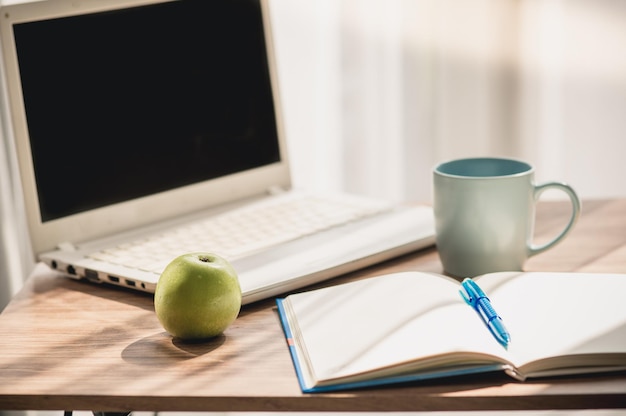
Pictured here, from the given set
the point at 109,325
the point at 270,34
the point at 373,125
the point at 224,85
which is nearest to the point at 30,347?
the point at 109,325

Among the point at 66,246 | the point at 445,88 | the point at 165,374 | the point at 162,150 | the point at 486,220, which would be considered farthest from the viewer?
the point at 445,88

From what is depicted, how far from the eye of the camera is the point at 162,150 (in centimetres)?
112

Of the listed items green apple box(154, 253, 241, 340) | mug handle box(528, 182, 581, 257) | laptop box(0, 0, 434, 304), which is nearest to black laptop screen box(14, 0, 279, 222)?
laptop box(0, 0, 434, 304)

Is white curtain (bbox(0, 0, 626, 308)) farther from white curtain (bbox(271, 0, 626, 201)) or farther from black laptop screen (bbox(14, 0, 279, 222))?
black laptop screen (bbox(14, 0, 279, 222))

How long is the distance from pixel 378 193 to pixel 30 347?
3.87ft

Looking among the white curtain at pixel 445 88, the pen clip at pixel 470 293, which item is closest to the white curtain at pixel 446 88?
the white curtain at pixel 445 88

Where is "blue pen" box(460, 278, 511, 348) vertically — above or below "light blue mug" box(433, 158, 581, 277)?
below

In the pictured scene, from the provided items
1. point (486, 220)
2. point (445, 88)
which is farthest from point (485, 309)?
point (445, 88)

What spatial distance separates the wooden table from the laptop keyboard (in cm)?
7

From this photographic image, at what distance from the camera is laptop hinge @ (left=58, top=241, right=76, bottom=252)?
1.01 metres

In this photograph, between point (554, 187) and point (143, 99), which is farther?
point (143, 99)

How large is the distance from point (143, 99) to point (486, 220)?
1.65ft

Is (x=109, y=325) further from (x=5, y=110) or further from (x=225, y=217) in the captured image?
(x=5, y=110)

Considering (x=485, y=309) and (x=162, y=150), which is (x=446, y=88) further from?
(x=485, y=309)
